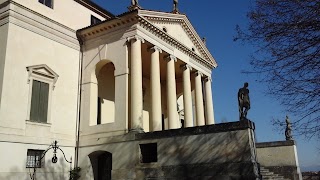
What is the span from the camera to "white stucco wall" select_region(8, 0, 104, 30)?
19.8 metres

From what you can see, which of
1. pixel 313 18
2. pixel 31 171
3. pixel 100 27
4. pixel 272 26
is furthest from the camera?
pixel 100 27

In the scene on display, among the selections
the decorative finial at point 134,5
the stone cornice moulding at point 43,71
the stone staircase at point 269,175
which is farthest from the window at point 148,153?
the decorative finial at point 134,5

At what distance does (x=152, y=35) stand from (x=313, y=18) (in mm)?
14387

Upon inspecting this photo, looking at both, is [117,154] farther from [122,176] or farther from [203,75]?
[203,75]

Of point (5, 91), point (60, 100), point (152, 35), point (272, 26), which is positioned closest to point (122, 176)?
point (60, 100)

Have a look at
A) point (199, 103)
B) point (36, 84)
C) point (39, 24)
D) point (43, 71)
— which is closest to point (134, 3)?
point (39, 24)

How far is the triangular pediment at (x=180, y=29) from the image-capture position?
72.4ft

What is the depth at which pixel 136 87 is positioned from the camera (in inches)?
756

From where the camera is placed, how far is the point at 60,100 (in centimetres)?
1997

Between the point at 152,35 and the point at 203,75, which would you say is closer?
the point at 152,35

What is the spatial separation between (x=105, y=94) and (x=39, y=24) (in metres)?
7.05

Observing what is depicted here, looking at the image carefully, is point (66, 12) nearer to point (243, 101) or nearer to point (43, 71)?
point (43, 71)

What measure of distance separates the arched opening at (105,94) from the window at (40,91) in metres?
3.82

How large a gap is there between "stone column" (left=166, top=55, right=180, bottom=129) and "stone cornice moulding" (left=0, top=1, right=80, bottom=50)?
6.83m
